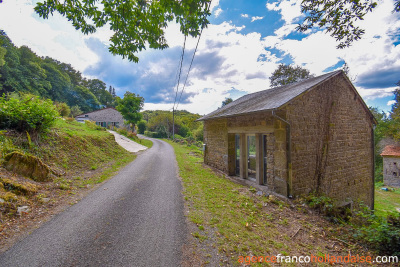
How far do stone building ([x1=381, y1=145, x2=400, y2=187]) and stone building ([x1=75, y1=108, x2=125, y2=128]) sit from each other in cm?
4317

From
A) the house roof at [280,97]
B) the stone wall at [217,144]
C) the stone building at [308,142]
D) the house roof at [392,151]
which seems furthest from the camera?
the house roof at [392,151]

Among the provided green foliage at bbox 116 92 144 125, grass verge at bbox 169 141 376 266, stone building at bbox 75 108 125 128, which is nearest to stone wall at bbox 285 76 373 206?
grass verge at bbox 169 141 376 266

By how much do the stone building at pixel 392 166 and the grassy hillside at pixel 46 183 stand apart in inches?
1108

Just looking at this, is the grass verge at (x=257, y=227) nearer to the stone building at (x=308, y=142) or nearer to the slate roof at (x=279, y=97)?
the stone building at (x=308, y=142)

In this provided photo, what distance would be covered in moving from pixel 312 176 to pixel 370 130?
552cm

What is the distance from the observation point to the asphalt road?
99.7 inches

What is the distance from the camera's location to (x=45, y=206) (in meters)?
4.15

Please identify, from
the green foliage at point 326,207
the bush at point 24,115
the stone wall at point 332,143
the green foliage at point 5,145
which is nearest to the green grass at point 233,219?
the green foliage at point 326,207

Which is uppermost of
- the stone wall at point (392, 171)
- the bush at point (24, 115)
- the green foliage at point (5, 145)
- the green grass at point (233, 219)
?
the bush at point (24, 115)

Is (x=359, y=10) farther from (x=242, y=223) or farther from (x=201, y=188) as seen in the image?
(x=201, y=188)

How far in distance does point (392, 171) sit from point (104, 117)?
4595cm

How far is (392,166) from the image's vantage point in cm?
1888

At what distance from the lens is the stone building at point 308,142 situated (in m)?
5.89

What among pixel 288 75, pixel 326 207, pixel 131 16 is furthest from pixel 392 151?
pixel 131 16
